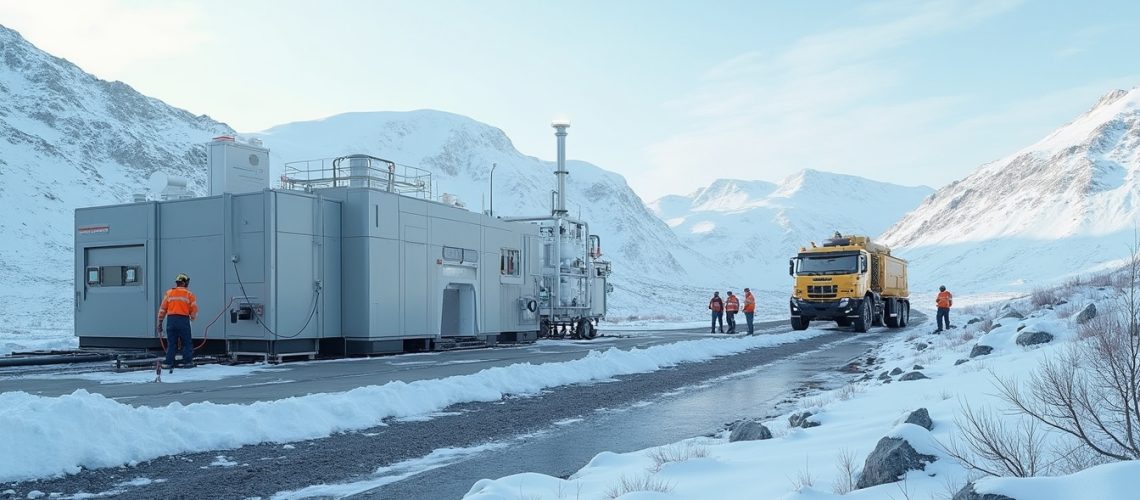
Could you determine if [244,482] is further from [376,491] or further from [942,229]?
[942,229]

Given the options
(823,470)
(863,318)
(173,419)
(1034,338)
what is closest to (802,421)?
(823,470)

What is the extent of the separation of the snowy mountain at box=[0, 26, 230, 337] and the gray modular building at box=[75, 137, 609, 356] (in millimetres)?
47130

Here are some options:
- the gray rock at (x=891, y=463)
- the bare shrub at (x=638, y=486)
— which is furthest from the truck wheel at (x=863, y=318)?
the gray rock at (x=891, y=463)

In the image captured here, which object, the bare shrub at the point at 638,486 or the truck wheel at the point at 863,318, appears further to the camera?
the truck wheel at the point at 863,318

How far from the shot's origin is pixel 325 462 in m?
8.09

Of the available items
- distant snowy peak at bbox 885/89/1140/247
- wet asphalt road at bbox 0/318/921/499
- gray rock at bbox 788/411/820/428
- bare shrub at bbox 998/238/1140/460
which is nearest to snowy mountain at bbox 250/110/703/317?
distant snowy peak at bbox 885/89/1140/247

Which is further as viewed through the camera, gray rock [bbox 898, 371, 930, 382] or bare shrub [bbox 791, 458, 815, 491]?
gray rock [bbox 898, 371, 930, 382]

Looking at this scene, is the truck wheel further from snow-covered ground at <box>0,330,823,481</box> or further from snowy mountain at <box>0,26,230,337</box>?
snowy mountain at <box>0,26,230,337</box>

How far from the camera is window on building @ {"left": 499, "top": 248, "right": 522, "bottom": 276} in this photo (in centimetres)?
2898

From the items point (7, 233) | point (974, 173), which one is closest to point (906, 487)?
point (7, 233)

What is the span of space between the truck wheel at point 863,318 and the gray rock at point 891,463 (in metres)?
29.5

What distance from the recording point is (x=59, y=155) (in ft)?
387

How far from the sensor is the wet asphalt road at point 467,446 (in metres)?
7.04

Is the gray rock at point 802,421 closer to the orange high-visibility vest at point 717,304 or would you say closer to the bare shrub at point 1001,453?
the bare shrub at point 1001,453
